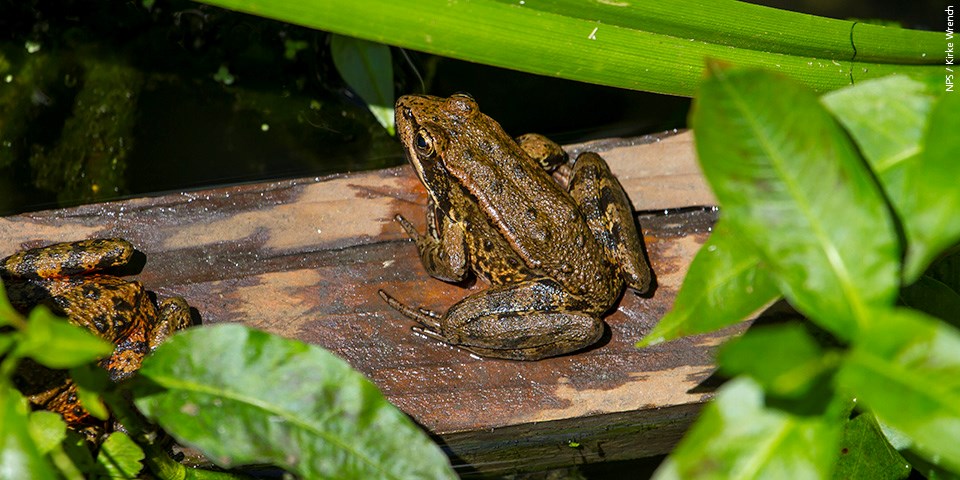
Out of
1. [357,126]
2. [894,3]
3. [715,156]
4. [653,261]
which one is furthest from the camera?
[894,3]

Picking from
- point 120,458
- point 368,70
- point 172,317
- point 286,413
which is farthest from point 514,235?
point 120,458

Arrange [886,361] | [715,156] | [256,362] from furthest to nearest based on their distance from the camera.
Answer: [256,362]
[715,156]
[886,361]

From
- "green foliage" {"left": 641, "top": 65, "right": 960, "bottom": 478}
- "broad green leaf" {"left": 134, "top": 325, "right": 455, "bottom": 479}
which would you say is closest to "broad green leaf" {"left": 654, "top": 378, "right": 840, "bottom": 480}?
"green foliage" {"left": 641, "top": 65, "right": 960, "bottom": 478}

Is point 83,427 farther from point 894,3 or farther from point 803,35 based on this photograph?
point 894,3

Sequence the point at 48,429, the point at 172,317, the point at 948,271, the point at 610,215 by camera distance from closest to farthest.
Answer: the point at 48,429 → the point at 948,271 → the point at 172,317 → the point at 610,215

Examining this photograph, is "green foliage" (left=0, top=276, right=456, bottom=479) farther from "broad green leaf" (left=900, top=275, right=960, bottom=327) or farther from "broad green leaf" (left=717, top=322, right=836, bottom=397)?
"broad green leaf" (left=900, top=275, right=960, bottom=327)

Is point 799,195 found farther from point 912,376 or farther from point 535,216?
point 535,216

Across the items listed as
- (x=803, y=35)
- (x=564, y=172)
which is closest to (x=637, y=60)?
(x=803, y=35)
